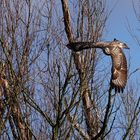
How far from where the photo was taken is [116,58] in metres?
4.16

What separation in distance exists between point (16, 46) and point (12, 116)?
2.94 ft

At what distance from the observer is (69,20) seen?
6680mm

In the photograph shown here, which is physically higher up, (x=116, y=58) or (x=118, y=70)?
(x=116, y=58)

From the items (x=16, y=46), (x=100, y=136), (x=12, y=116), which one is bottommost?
(x=100, y=136)

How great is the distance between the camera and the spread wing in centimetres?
390

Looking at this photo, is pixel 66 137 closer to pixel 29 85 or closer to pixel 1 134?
pixel 1 134

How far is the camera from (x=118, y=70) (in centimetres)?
401

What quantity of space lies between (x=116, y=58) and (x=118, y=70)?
181 millimetres

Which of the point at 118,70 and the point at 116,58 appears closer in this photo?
the point at 118,70

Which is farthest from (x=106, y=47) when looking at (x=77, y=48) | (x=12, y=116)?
(x=12, y=116)

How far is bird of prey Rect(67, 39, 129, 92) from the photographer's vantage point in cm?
392

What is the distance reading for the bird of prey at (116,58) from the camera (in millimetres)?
3918

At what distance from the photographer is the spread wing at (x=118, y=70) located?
3902 mm

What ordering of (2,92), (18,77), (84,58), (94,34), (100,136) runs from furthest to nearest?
1. (94,34)
2. (84,58)
3. (2,92)
4. (18,77)
5. (100,136)
